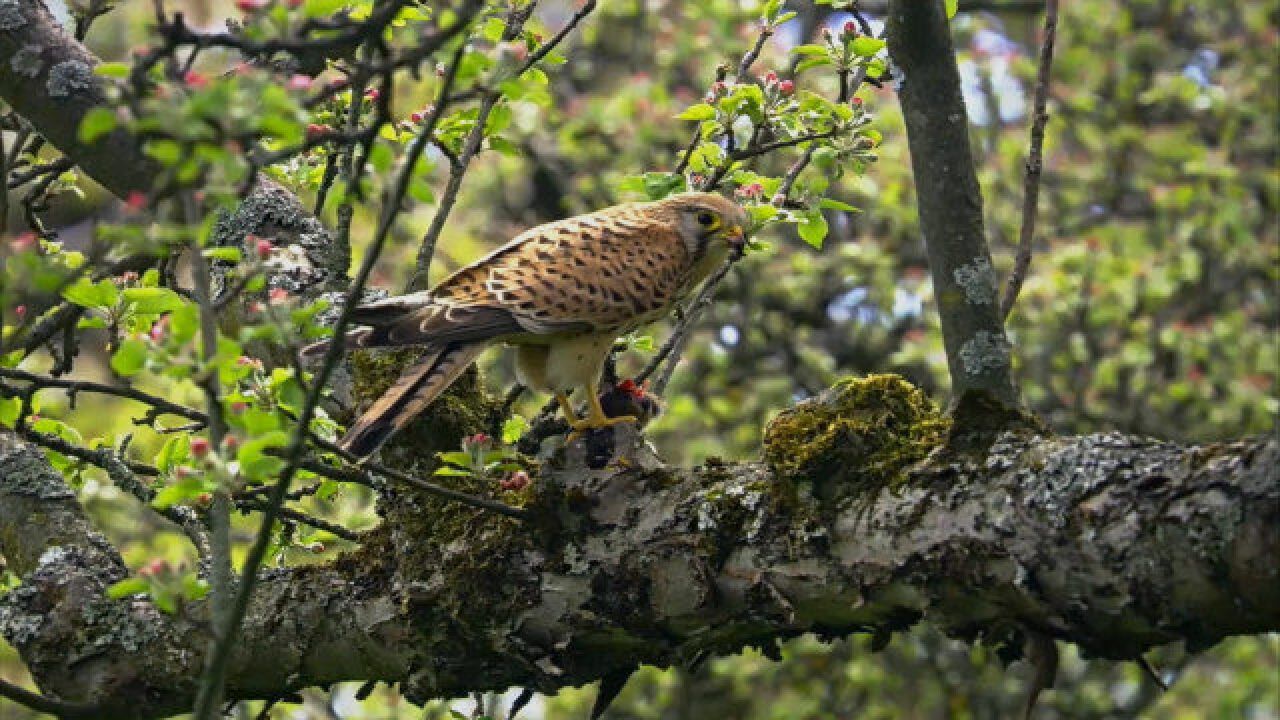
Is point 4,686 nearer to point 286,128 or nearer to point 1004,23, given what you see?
point 286,128

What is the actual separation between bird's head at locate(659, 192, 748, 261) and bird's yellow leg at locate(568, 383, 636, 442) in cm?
70

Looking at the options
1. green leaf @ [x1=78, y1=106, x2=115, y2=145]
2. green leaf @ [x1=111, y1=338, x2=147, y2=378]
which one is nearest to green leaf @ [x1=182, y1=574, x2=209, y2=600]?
green leaf @ [x1=111, y1=338, x2=147, y2=378]

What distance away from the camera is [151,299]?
3.32 metres

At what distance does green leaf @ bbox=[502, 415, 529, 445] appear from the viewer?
396 cm

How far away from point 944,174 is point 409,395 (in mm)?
1363

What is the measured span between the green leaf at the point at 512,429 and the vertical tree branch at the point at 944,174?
1.14 metres

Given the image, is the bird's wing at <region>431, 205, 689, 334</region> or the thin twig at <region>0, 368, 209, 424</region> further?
the bird's wing at <region>431, 205, 689, 334</region>

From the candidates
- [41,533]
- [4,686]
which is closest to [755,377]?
[41,533]

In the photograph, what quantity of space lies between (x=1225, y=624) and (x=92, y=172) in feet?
10.2

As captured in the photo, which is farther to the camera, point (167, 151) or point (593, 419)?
point (593, 419)

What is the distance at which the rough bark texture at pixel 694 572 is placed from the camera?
8.48 feet

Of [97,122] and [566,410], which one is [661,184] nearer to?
[566,410]

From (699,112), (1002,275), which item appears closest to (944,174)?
(699,112)

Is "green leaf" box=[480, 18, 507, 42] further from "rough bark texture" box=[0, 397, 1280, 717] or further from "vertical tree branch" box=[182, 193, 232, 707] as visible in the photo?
"vertical tree branch" box=[182, 193, 232, 707]
